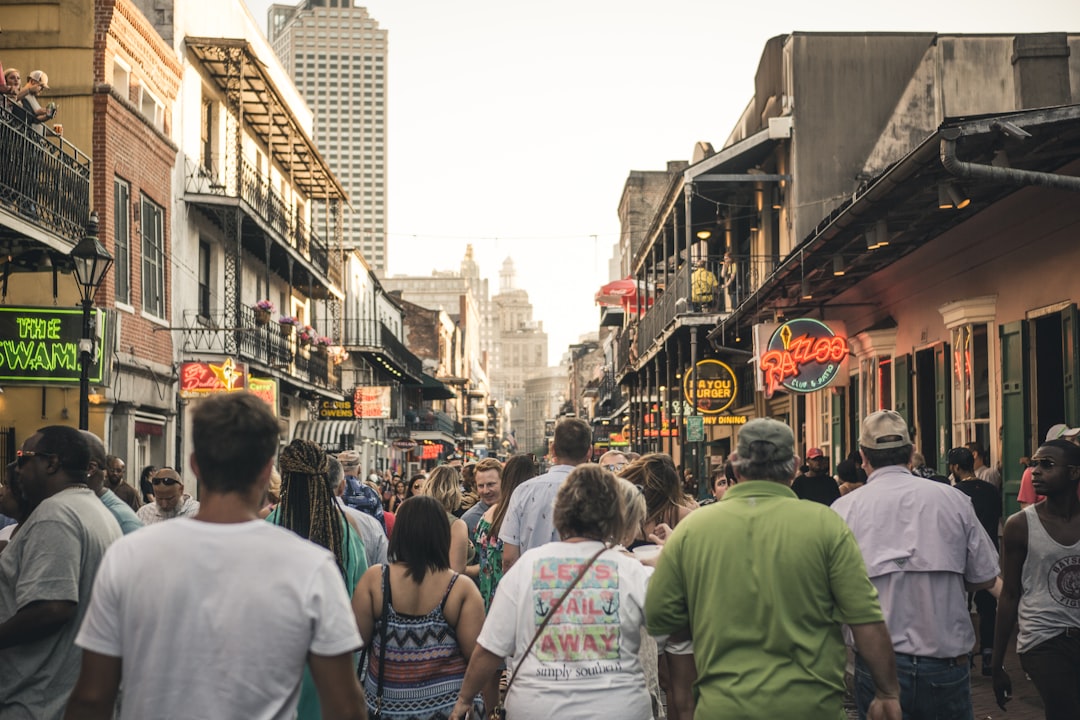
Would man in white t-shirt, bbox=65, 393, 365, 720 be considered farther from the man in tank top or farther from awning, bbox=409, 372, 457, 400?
awning, bbox=409, 372, 457, 400

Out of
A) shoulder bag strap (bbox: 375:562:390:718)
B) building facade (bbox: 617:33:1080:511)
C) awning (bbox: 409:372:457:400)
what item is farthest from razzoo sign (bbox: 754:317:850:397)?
awning (bbox: 409:372:457:400)

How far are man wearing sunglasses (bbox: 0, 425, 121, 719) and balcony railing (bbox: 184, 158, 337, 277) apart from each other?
20.5 meters

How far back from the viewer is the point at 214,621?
126 inches

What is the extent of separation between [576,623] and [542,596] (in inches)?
6.1

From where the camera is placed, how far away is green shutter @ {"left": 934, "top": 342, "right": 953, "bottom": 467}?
1602 cm

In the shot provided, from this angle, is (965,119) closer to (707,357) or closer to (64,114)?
(64,114)

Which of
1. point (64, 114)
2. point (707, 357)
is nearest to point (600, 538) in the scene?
point (64, 114)

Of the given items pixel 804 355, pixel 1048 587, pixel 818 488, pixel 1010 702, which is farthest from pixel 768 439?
pixel 804 355

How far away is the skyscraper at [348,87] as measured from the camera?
184 meters

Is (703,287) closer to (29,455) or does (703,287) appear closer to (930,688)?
(930,688)

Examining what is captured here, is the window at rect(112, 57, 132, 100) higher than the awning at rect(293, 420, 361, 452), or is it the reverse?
the window at rect(112, 57, 132, 100)

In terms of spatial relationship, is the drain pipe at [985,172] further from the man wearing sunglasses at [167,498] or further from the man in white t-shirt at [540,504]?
the man wearing sunglasses at [167,498]

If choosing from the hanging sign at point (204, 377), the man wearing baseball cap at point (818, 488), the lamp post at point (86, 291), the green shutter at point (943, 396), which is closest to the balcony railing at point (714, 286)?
the green shutter at point (943, 396)

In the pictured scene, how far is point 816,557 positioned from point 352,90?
188 metres
